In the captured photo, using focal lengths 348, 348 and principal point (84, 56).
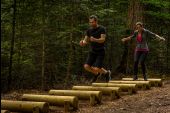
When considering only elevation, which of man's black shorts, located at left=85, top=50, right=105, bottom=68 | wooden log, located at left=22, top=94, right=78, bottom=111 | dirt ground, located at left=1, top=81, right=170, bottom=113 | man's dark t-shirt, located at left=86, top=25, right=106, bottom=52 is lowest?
dirt ground, located at left=1, top=81, right=170, bottom=113

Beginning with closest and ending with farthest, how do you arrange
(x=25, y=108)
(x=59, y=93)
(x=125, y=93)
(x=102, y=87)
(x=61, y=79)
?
(x=25, y=108)
(x=59, y=93)
(x=102, y=87)
(x=125, y=93)
(x=61, y=79)

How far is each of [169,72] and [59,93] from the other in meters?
13.9

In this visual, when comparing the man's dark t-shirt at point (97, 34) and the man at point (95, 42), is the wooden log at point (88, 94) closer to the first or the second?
the man at point (95, 42)

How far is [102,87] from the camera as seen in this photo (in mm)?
11758

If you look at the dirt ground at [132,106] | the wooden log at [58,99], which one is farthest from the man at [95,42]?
the wooden log at [58,99]

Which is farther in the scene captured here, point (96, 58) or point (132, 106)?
point (96, 58)

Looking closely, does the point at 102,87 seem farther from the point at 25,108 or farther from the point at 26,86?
the point at 26,86

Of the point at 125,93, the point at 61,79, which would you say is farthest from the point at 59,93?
the point at 61,79

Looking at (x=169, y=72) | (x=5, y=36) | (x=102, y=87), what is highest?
(x=5, y=36)

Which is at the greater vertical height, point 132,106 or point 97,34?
point 97,34

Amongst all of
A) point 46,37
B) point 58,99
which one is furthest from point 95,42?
point 46,37

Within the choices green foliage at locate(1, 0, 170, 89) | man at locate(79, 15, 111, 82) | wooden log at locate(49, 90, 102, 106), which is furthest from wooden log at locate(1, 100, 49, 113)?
green foliage at locate(1, 0, 170, 89)

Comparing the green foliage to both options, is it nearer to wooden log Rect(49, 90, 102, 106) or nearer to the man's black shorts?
the man's black shorts

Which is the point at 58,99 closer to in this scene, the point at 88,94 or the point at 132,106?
the point at 88,94
